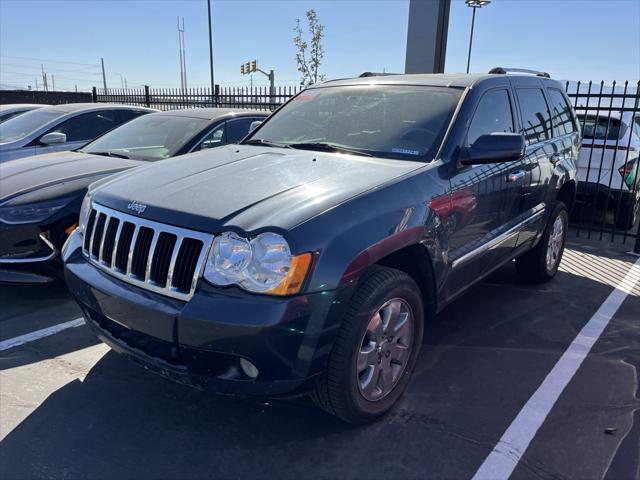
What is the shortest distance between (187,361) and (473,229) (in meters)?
1.98

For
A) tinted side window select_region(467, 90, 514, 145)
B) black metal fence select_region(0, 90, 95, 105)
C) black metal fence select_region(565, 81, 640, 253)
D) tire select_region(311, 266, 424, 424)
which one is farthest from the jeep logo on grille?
black metal fence select_region(0, 90, 95, 105)

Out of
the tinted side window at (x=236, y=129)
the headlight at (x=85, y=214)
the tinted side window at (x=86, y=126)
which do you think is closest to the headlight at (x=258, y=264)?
the headlight at (x=85, y=214)

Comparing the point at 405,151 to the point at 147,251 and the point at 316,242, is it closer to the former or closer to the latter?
the point at 316,242

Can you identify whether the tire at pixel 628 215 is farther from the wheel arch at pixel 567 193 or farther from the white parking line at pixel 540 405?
the white parking line at pixel 540 405

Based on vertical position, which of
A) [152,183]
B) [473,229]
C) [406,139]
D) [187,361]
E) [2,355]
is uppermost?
[406,139]

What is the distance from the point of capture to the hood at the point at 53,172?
4199mm

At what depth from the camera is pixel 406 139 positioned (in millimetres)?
3234

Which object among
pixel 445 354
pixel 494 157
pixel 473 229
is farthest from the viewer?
pixel 445 354

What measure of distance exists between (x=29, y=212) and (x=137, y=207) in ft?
6.47

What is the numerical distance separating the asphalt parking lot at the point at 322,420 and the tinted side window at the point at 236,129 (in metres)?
2.65

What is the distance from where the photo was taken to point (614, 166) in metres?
6.97

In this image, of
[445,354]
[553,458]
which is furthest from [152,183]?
[553,458]

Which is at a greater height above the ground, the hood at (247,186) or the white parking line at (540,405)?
the hood at (247,186)

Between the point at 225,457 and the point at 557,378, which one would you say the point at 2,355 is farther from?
the point at 557,378
